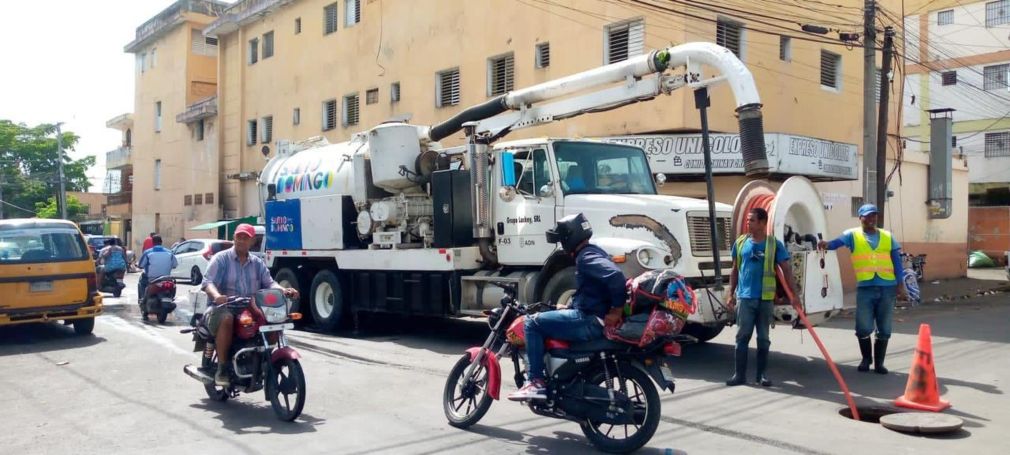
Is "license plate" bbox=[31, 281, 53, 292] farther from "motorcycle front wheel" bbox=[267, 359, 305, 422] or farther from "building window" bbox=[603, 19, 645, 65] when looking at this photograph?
"building window" bbox=[603, 19, 645, 65]

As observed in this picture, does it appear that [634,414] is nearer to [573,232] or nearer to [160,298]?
[573,232]

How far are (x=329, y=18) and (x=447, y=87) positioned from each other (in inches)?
302

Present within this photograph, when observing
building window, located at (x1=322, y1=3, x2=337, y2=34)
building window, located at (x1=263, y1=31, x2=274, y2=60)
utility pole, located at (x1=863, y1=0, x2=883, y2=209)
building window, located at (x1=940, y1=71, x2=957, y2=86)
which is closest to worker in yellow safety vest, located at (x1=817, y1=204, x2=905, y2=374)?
utility pole, located at (x1=863, y1=0, x2=883, y2=209)

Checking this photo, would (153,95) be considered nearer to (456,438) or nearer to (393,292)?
(393,292)

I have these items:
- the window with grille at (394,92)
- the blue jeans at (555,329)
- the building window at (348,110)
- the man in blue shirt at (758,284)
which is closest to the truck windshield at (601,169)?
the man in blue shirt at (758,284)

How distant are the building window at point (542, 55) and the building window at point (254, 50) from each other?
1652 centimetres

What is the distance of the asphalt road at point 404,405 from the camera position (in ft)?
19.8

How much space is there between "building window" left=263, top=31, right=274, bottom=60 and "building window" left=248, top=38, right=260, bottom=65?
602 millimetres

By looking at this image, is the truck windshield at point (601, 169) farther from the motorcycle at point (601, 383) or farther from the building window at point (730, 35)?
the building window at point (730, 35)

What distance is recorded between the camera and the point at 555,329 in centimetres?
591

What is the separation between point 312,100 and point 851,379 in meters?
23.7

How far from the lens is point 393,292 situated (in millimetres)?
12344

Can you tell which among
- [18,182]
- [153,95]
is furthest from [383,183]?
[18,182]

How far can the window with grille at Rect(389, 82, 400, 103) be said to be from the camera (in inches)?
988
